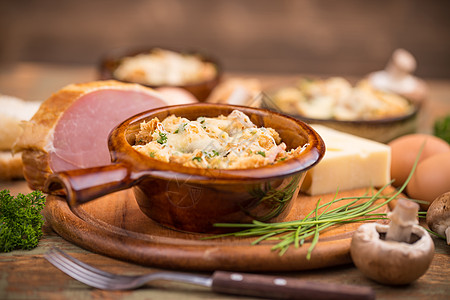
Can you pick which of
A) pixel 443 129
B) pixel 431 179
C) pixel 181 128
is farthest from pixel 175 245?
pixel 443 129

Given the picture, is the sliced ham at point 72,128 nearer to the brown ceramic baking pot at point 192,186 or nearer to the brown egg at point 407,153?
the brown ceramic baking pot at point 192,186

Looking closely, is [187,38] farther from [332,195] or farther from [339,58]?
[332,195]

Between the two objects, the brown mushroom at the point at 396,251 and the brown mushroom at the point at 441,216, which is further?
the brown mushroom at the point at 441,216

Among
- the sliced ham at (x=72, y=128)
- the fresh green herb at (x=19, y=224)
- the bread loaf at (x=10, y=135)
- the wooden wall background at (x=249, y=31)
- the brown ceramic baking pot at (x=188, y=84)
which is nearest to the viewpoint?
the fresh green herb at (x=19, y=224)

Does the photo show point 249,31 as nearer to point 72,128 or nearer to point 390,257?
point 72,128

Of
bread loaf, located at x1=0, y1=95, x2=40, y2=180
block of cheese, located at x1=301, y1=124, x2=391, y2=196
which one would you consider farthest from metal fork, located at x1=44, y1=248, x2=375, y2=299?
bread loaf, located at x1=0, y1=95, x2=40, y2=180

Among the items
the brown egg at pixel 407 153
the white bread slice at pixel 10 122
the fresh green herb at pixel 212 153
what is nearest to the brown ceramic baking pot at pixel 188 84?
the white bread slice at pixel 10 122
